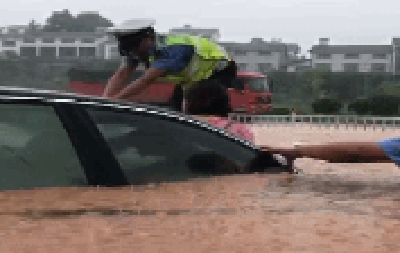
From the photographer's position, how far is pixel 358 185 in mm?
4285

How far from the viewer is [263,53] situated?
97.7m

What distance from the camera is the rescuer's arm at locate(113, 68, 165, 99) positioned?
5840 millimetres

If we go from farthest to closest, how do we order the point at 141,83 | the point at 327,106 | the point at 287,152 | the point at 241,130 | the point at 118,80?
the point at 327,106
the point at 241,130
the point at 118,80
the point at 141,83
the point at 287,152

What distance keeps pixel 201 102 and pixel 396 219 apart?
2.80 m

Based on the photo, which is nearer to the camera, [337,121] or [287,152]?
[287,152]

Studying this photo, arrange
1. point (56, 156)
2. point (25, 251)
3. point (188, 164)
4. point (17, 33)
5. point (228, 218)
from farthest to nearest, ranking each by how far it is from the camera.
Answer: point (17, 33) → point (188, 164) → point (56, 156) → point (228, 218) → point (25, 251)

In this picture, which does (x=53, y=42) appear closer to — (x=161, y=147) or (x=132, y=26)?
(x=132, y=26)

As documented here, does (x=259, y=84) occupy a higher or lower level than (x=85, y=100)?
lower

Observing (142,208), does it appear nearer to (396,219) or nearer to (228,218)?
(228,218)

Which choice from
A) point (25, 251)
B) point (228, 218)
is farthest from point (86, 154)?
point (25, 251)

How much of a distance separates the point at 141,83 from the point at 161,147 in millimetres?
1860

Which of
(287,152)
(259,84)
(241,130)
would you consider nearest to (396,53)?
(259,84)

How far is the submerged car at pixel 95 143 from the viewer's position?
3750mm

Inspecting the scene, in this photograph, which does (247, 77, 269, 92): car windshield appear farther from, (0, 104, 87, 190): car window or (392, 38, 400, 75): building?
(392, 38, 400, 75): building
